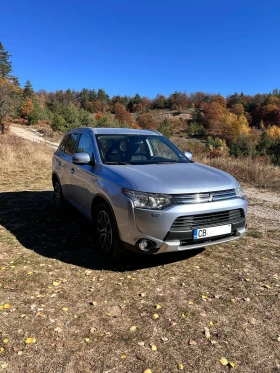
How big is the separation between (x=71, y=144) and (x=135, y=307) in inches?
143

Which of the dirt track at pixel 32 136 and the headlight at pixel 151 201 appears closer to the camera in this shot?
the headlight at pixel 151 201

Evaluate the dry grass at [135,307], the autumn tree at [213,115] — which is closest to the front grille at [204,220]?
the dry grass at [135,307]

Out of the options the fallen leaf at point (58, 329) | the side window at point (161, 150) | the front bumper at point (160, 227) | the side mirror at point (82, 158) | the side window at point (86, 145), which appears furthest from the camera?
the side window at point (161, 150)

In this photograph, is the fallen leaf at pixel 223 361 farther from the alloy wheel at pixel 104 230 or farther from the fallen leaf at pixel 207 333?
the alloy wheel at pixel 104 230

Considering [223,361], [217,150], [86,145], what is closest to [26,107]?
[217,150]

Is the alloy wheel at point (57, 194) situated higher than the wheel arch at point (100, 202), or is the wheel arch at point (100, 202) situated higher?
the wheel arch at point (100, 202)

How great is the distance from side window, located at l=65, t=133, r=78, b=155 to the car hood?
5.98 feet

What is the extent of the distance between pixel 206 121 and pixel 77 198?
105069 mm

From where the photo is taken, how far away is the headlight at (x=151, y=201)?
337 centimetres

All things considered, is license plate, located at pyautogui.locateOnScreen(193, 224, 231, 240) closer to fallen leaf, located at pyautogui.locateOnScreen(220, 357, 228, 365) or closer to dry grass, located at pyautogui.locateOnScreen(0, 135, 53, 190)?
fallen leaf, located at pyautogui.locateOnScreen(220, 357, 228, 365)

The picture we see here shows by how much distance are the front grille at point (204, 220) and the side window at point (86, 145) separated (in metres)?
1.85

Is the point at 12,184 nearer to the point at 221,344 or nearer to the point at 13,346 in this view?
the point at 13,346

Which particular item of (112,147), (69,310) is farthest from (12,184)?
(69,310)

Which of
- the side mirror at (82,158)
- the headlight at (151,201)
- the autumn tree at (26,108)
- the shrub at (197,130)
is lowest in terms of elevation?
the shrub at (197,130)
